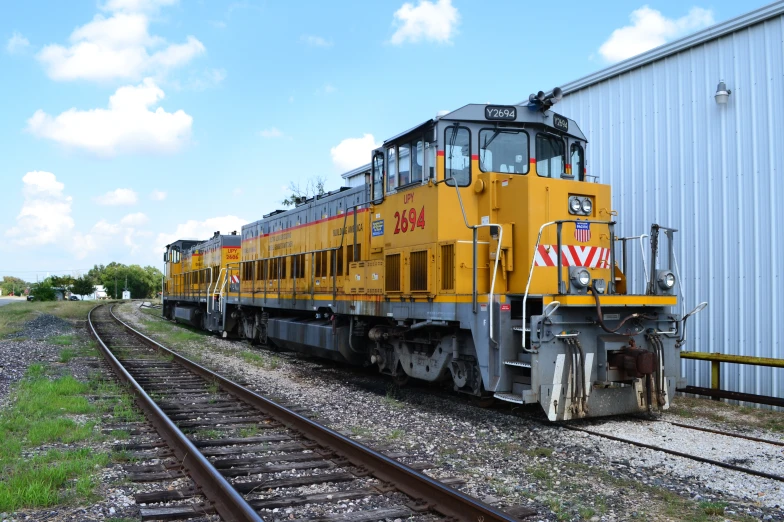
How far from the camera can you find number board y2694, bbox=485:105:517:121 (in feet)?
24.9

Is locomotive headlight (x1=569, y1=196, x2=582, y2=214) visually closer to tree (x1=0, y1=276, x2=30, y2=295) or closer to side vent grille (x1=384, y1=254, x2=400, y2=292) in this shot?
side vent grille (x1=384, y1=254, x2=400, y2=292)

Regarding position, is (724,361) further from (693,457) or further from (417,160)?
(417,160)

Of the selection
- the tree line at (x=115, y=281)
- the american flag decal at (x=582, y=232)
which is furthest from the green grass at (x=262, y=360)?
the tree line at (x=115, y=281)

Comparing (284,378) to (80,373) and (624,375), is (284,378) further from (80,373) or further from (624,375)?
(624,375)

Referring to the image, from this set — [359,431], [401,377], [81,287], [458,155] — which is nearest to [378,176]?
[458,155]

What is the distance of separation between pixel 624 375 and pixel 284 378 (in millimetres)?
5980

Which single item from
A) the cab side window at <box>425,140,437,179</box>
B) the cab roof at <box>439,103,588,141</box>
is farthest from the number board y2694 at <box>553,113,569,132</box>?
the cab side window at <box>425,140,437,179</box>

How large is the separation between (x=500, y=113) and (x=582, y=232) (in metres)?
1.81

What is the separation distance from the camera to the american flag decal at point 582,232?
7402mm

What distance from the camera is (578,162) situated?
8.29m

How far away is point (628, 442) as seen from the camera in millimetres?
6145

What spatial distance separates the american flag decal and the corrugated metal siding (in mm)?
3205

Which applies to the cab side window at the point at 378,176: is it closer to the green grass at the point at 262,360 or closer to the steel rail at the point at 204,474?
the steel rail at the point at 204,474

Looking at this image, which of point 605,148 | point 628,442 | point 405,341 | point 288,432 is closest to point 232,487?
point 288,432
